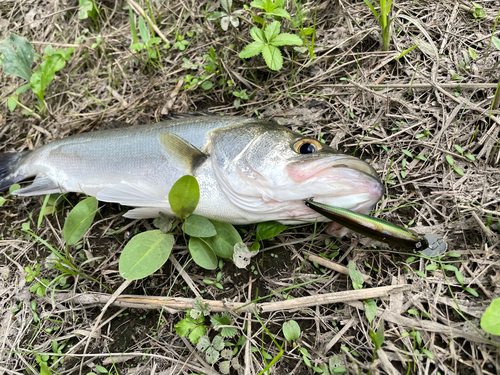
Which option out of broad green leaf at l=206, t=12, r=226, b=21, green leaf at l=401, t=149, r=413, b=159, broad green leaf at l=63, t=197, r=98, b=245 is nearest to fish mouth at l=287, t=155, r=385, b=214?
green leaf at l=401, t=149, r=413, b=159

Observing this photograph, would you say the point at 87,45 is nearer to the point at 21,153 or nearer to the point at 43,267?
the point at 21,153

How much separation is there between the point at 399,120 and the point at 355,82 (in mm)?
611

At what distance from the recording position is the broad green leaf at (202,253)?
2566 millimetres

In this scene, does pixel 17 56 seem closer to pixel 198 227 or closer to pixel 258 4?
pixel 258 4

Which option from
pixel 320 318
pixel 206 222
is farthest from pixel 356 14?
pixel 320 318

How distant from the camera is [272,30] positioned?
3.10 metres

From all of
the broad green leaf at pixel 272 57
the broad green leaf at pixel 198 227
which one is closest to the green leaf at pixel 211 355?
the broad green leaf at pixel 198 227

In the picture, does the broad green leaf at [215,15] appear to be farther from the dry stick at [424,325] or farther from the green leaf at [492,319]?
the green leaf at [492,319]

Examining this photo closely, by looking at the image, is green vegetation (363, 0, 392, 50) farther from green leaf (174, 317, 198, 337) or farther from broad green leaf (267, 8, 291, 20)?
green leaf (174, 317, 198, 337)

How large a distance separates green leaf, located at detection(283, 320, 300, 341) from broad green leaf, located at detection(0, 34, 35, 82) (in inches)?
166

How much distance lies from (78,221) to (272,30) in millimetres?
2654

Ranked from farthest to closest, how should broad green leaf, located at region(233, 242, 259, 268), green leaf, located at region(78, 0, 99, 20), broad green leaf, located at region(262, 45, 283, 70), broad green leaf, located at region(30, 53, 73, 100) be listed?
green leaf, located at region(78, 0, 99, 20)
broad green leaf, located at region(30, 53, 73, 100)
broad green leaf, located at region(262, 45, 283, 70)
broad green leaf, located at region(233, 242, 259, 268)

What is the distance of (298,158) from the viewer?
2.46 m

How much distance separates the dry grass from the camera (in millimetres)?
2340
